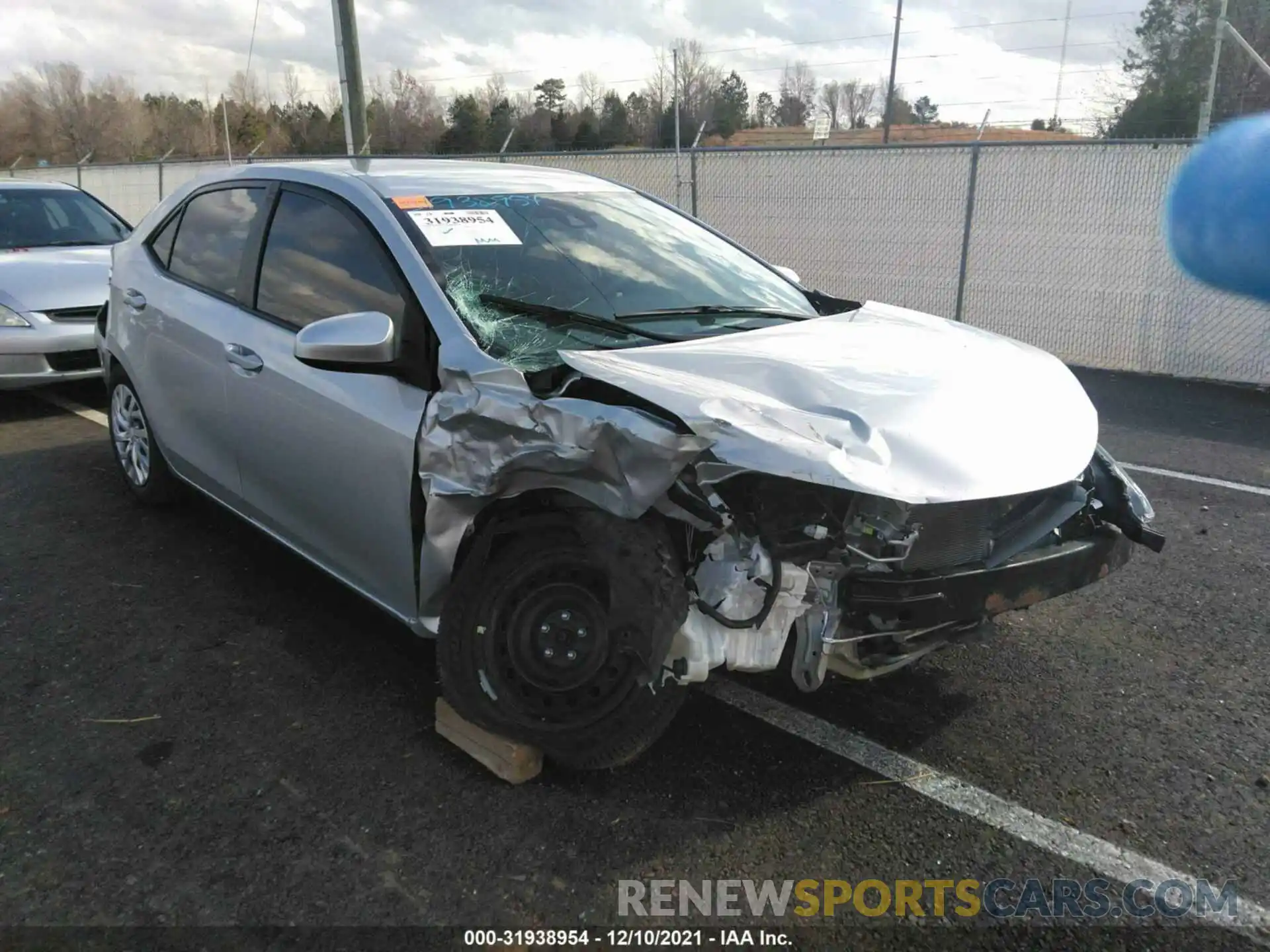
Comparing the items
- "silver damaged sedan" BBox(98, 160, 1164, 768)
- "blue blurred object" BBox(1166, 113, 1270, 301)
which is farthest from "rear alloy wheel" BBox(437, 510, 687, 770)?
"blue blurred object" BBox(1166, 113, 1270, 301)

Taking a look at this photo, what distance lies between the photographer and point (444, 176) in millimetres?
3795

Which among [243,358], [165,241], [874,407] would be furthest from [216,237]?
[874,407]

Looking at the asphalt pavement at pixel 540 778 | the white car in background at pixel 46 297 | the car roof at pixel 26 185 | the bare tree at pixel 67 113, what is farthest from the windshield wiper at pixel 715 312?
the bare tree at pixel 67 113

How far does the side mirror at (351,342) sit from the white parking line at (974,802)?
5.10 ft

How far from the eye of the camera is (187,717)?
3.18 m

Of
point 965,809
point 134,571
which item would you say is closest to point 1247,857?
point 965,809

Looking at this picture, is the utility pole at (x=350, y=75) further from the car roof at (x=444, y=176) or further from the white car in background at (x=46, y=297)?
the car roof at (x=444, y=176)

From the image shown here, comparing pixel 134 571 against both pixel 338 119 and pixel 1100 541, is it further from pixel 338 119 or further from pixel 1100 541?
pixel 338 119

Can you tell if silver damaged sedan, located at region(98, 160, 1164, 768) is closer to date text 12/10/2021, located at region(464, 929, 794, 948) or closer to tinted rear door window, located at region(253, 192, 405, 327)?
tinted rear door window, located at region(253, 192, 405, 327)

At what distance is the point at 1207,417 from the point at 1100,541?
520 centimetres

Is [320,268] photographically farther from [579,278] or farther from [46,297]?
[46,297]

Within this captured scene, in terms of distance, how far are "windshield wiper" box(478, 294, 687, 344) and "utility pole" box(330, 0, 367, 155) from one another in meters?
8.77

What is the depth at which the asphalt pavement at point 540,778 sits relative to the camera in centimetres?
239

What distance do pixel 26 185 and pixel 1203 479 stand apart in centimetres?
955
